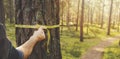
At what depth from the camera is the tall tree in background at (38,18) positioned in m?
3.09

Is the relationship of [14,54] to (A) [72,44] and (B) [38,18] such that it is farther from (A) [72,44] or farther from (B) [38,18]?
(A) [72,44]

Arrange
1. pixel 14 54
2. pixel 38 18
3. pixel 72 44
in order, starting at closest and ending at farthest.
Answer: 1. pixel 14 54
2. pixel 38 18
3. pixel 72 44

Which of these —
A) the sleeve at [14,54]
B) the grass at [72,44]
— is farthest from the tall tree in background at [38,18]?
the grass at [72,44]

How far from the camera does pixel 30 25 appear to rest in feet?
10.2

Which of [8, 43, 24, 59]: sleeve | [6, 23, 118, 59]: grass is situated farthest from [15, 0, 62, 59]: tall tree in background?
[6, 23, 118, 59]: grass

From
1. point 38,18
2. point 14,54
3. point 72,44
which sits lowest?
point 72,44

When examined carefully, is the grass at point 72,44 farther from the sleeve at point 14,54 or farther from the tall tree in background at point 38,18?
the sleeve at point 14,54

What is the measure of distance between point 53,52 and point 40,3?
636 mm

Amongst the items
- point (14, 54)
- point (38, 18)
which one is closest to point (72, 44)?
point (38, 18)

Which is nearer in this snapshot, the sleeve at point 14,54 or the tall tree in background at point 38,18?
the sleeve at point 14,54

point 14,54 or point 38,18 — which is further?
point 38,18

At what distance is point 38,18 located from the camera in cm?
310

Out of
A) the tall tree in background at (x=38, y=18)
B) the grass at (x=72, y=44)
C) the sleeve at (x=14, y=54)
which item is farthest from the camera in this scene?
the grass at (x=72, y=44)

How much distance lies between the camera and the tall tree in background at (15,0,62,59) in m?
3.09
